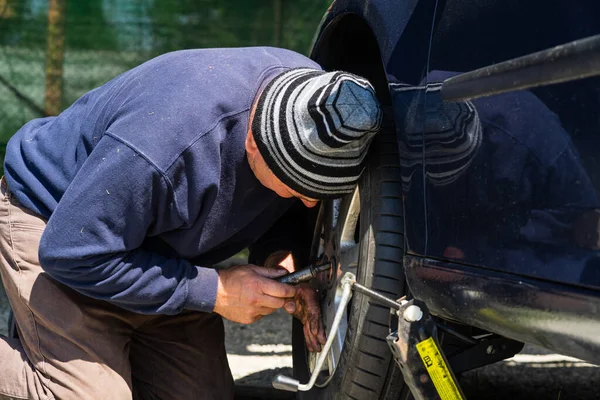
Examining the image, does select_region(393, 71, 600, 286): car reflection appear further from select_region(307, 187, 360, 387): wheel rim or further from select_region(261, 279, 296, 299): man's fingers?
select_region(261, 279, 296, 299): man's fingers

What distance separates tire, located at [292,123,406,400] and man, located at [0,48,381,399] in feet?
0.31

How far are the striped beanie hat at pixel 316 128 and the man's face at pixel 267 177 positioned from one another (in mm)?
36

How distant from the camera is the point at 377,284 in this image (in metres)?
1.79

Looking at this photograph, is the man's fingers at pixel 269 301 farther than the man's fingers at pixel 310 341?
No

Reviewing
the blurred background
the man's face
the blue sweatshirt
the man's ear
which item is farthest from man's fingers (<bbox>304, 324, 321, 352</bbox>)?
the blurred background

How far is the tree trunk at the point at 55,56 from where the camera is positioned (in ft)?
14.6

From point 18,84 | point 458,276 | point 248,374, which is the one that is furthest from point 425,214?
point 18,84

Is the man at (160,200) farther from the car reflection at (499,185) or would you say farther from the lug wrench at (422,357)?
the lug wrench at (422,357)

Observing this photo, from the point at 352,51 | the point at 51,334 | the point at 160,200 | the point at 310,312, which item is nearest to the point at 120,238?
the point at 160,200

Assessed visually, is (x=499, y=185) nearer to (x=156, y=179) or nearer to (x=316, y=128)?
(x=316, y=128)

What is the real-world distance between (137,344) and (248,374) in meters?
0.68

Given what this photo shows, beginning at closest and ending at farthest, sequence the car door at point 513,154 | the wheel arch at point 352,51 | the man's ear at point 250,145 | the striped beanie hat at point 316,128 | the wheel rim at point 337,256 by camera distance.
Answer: the car door at point 513,154, the striped beanie hat at point 316,128, the man's ear at point 250,145, the wheel rim at point 337,256, the wheel arch at point 352,51

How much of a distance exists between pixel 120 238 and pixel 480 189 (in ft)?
3.02

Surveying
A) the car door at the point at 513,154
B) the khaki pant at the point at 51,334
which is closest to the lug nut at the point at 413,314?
the car door at the point at 513,154
